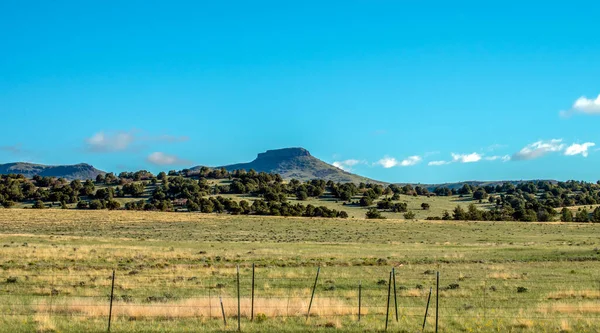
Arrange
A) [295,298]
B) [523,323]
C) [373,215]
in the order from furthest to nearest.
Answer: [373,215] < [295,298] < [523,323]

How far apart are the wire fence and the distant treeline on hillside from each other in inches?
2867

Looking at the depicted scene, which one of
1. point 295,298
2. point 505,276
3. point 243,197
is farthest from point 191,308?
point 243,197

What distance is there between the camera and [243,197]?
120 meters

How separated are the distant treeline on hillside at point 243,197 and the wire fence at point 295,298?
7281 cm

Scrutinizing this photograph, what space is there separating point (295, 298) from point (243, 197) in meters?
100

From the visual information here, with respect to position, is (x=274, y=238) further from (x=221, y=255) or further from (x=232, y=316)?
(x=232, y=316)

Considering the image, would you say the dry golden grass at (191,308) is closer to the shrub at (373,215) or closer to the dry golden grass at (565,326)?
the dry golden grass at (565,326)

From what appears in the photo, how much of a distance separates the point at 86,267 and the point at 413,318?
18.8m

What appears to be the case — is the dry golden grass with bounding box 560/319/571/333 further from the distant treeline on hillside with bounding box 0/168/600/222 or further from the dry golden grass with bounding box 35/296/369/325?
the distant treeline on hillside with bounding box 0/168/600/222

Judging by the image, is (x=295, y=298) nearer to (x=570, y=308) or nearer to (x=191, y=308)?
(x=191, y=308)

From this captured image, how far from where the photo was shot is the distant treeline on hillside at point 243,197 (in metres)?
102

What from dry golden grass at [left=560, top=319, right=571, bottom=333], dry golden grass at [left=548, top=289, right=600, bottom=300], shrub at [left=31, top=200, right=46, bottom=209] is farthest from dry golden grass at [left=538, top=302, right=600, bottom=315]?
shrub at [left=31, top=200, right=46, bottom=209]

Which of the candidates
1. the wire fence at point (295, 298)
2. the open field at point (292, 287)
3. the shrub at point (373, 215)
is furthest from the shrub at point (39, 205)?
the wire fence at point (295, 298)

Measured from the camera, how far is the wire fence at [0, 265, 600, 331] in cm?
1658
